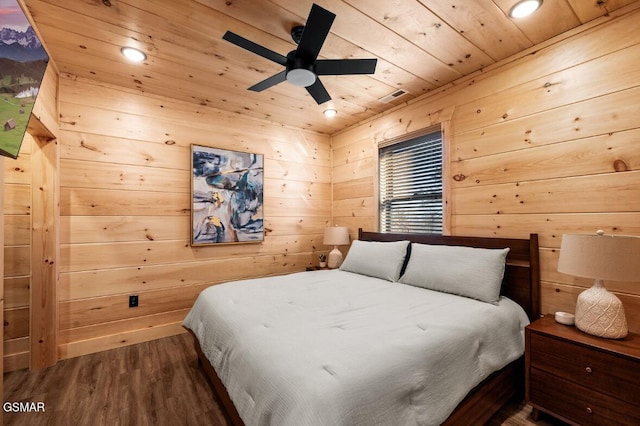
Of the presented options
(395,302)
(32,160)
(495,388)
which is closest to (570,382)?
(495,388)

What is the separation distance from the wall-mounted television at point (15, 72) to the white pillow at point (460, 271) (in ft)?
9.11

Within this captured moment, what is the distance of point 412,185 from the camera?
3.25m

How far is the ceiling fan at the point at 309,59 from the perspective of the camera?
1.58 m

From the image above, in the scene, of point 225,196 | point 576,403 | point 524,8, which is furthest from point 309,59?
point 576,403

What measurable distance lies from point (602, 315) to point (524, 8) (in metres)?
1.90

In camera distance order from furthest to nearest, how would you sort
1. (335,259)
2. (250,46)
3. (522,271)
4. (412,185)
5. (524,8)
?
(335,259), (412,185), (522,271), (524,8), (250,46)

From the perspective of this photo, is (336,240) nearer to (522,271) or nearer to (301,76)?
(522,271)

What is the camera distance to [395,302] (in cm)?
202

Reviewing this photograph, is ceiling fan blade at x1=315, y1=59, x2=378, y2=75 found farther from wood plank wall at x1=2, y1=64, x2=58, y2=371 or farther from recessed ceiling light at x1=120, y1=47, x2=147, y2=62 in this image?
wood plank wall at x1=2, y1=64, x2=58, y2=371

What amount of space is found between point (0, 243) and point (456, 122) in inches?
132

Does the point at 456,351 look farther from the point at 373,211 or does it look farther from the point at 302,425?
the point at 373,211

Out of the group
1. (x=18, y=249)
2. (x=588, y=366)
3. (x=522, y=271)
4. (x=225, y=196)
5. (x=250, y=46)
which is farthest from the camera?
(x=225, y=196)

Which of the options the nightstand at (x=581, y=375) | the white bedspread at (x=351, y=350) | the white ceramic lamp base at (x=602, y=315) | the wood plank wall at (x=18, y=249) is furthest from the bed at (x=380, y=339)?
the wood plank wall at (x=18, y=249)

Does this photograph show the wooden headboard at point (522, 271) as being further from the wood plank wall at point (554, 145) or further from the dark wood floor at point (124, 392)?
the dark wood floor at point (124, 392)
